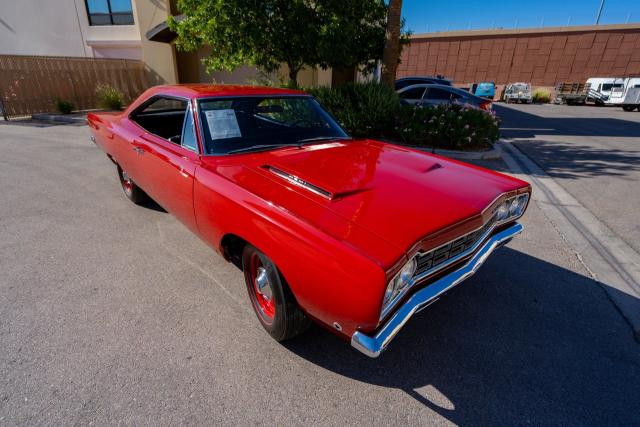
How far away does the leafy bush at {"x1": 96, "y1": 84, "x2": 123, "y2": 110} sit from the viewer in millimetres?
13438

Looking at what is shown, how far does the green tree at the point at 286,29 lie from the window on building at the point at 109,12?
36.2 ft

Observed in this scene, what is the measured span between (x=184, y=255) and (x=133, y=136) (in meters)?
1.43

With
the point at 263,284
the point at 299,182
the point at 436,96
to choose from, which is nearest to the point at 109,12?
the point at 436,96

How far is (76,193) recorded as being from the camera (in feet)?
15.9

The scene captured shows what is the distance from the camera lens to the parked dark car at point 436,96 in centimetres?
987

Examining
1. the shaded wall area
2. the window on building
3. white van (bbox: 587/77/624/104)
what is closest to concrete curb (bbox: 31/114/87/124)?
the window on building

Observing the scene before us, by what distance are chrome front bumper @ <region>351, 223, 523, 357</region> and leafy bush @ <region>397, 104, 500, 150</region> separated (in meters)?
5.23

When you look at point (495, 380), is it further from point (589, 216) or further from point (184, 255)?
point (589, 216)

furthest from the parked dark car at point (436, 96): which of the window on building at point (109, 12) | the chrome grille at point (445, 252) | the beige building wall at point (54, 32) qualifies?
the window on building at point (109, 12)


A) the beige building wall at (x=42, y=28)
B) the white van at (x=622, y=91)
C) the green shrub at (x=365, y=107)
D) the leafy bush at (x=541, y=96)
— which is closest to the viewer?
the green shrub at (x=365, y=107)

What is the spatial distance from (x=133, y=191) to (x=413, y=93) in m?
8.80

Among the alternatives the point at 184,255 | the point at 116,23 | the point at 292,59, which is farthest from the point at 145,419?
the point at 116,23

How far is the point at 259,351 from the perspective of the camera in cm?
217

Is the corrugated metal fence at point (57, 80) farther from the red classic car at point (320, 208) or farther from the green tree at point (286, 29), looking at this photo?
the red classic car at point (320, 208)
